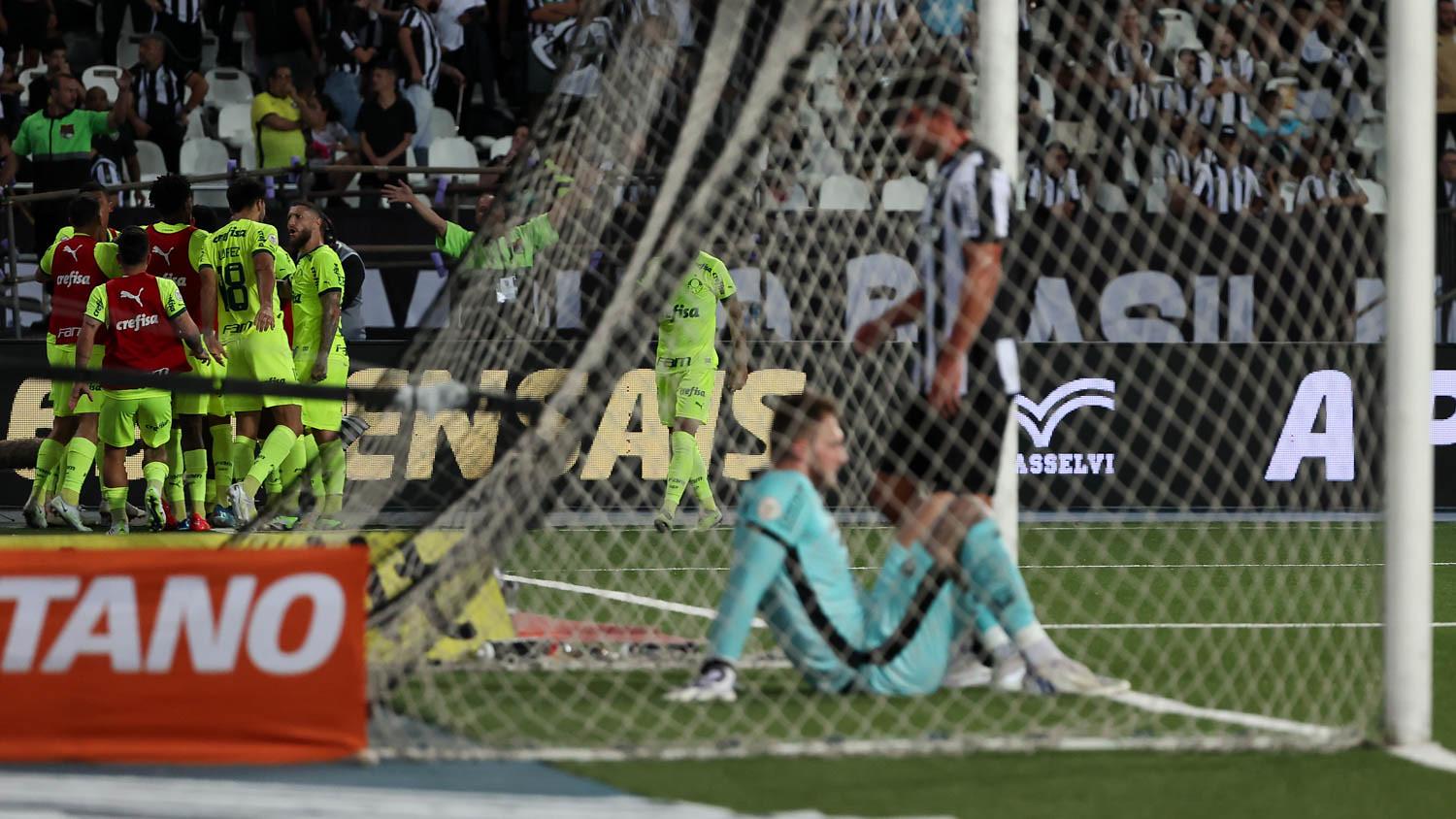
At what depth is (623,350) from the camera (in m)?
5.46

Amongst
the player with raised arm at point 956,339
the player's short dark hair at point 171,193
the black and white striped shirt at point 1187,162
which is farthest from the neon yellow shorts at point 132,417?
the player with raised arm at point 956,339

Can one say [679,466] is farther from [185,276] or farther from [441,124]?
[441,124]

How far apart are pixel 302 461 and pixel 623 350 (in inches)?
289

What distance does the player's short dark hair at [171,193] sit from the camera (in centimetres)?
1193

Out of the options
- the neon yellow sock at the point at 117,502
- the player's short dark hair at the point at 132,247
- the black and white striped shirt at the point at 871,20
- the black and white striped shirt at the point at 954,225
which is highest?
the black and white striped shirt at the point at 871,20

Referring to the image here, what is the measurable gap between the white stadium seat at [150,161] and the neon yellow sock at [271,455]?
6.65 metres

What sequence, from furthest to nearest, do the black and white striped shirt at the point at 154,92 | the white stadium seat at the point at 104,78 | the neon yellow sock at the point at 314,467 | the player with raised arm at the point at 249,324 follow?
the white stadium seat at the point at 104,78, the black and white striped shirt at the point at 154,92, the player with raised arm at the point at 249,324, the neon yellow sock at the point at 314,467

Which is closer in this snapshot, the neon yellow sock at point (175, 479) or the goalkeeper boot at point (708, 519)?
the goalkeeper boot at point (708, 519)

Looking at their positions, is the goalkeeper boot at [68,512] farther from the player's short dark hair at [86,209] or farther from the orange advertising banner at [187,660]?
the orange advertising banner at [187,660]

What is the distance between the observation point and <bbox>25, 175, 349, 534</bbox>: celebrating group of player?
38.2ft

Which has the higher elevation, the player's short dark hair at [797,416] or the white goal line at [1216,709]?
the player's short dark hair at [797,416]

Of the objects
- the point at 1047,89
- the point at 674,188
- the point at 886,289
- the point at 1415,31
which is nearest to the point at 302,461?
the point at 886,289

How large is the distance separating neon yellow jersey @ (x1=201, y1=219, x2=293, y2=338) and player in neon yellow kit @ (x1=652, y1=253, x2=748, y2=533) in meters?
2.39

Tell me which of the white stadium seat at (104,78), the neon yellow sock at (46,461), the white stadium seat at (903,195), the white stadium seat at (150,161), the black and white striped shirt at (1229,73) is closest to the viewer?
the white stadium seat at (903,195)
